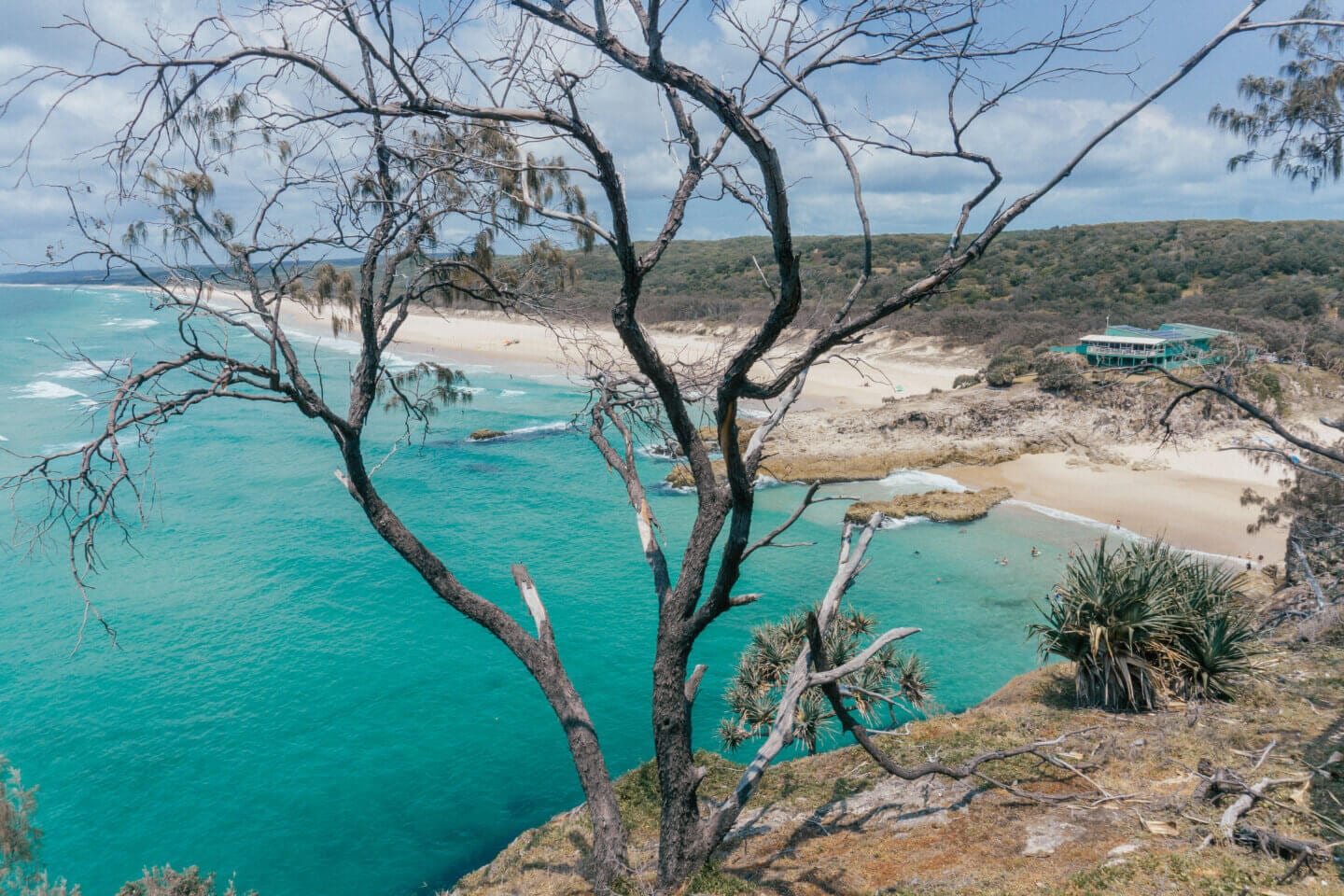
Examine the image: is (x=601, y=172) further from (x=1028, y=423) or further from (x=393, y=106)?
(x=1028, y=423)

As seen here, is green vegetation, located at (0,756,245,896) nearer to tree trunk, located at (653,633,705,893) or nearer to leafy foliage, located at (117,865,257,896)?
leafy foliage, located at (117,865,257,896)

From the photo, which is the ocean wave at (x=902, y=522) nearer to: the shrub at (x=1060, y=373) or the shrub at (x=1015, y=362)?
the shrub at (x=1060, y=373)

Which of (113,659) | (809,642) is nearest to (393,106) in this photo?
(809,642)

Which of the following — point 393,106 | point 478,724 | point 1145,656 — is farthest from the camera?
point 478,724

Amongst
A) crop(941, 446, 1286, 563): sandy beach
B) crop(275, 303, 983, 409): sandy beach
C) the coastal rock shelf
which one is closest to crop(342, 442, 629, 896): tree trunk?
crop(275, 303, 983, 409): sandy beach

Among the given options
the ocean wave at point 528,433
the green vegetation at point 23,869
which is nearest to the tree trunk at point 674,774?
the green vegetation at point 23,869

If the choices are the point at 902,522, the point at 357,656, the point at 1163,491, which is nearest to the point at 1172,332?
the point at 1163,491

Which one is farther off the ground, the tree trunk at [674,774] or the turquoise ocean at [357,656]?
the tree trunk at [674,774]
